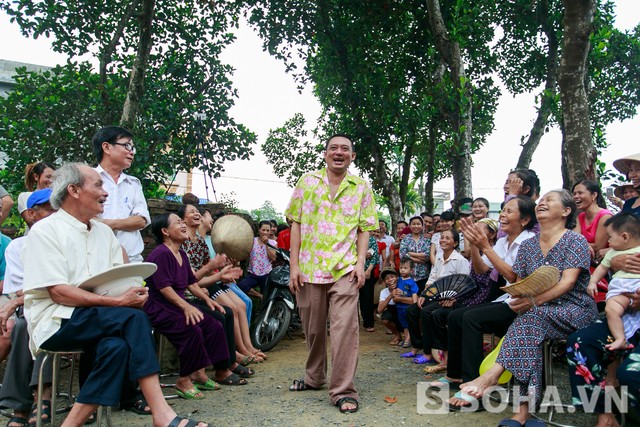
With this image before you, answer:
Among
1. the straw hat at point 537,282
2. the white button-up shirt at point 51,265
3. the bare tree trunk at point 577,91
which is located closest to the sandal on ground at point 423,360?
the straw hat at point 537,282

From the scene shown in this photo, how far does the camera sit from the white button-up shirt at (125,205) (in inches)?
176

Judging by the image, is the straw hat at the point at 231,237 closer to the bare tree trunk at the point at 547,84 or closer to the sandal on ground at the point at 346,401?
the sandal on ground at the point at 346,401

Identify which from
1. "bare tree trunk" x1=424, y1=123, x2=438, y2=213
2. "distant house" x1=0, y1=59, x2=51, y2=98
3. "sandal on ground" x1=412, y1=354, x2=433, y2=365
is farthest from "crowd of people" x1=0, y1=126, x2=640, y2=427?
"distant house" x1=0, y1=59, x2=51, y2=98

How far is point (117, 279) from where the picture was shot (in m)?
3.24

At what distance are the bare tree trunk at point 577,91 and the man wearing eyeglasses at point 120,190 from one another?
15.0 ft

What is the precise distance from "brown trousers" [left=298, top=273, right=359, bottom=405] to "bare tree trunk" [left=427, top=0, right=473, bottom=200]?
199 inches

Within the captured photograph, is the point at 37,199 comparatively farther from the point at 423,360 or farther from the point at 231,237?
the point at 423,360

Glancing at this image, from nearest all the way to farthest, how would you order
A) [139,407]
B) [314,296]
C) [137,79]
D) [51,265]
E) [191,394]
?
[51,265]
[139,407]
[314,296]
[191,394]
[137,79]

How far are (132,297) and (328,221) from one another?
1.68 m

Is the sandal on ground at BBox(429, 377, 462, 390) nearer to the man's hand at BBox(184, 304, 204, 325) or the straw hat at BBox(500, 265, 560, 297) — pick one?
the straw hat at BBox(500, 265, 560, 297)

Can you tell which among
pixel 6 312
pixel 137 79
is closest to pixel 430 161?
pixel 137 79

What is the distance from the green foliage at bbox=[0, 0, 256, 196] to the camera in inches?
379

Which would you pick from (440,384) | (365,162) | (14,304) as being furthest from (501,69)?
(14,304)

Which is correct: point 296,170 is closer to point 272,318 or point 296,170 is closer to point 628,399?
point 272,318
